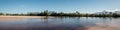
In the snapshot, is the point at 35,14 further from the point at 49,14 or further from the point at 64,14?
the point at 64,14

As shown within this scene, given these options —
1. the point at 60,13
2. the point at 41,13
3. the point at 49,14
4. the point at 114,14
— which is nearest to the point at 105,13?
the point at 114,14

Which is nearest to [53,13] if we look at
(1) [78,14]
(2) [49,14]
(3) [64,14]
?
(2) [49,14]

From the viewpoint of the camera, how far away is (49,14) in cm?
3725

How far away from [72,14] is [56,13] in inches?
177

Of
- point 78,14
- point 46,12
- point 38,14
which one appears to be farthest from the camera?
point 78,14

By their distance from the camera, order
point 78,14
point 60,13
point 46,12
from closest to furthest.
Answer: point 46,12 → point 60,13 → point 78,14

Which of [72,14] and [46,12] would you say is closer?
[46,12]

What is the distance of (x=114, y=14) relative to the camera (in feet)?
137

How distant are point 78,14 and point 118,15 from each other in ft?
31.8

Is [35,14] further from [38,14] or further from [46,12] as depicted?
[46,12]

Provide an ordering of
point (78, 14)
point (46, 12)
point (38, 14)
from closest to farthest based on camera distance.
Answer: point (38, 14) → point (46, 12) → point (78, 14)

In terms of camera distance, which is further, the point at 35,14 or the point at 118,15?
the point at 118,15

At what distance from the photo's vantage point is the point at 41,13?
111ft

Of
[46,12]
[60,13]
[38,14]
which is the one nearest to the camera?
[38,14]
